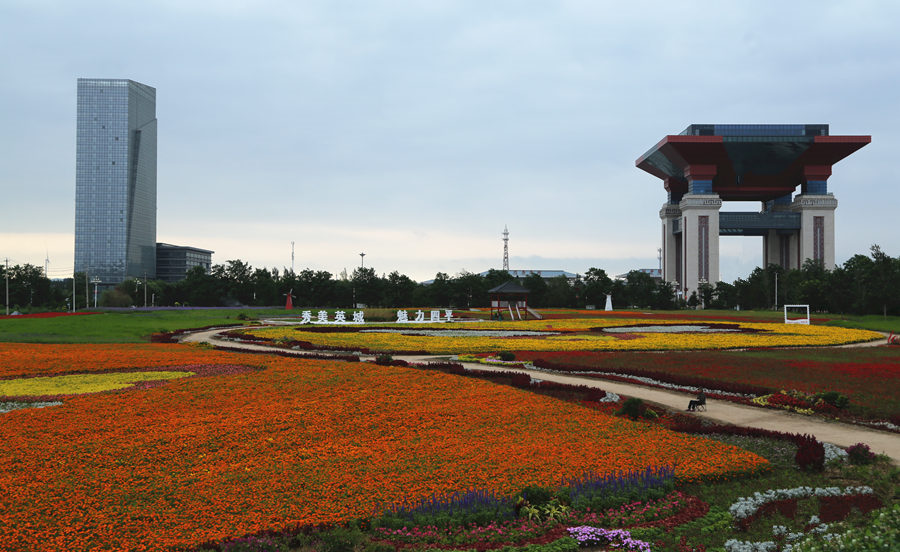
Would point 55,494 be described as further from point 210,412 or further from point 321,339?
point 321,339

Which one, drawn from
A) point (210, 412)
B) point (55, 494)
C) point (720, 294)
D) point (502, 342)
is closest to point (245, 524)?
point (55, 494)

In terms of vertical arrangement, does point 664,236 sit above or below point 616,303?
above

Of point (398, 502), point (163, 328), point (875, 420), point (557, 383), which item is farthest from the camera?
point (163, 328)

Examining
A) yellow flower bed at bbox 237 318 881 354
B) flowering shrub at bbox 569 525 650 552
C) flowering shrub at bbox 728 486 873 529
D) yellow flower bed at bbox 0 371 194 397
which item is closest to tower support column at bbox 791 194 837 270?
yellow flower bed at bbox 237 318 881 354

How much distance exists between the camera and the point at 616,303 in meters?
102

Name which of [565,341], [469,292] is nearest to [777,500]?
[565,341]

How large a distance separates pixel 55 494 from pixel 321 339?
2866cm

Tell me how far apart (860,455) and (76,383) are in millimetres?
21028

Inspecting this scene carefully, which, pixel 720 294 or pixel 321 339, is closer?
pixel 321 339

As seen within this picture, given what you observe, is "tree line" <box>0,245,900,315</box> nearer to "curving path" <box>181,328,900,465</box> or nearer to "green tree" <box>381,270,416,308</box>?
"green tree" <box>381,270,416,308</box>

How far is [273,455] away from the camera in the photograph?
11.5m

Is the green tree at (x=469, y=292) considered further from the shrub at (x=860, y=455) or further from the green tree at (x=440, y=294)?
the shrub at (x=860, y=455)

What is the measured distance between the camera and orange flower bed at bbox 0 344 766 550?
27.7 ft

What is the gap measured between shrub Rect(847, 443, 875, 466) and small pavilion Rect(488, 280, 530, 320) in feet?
161
